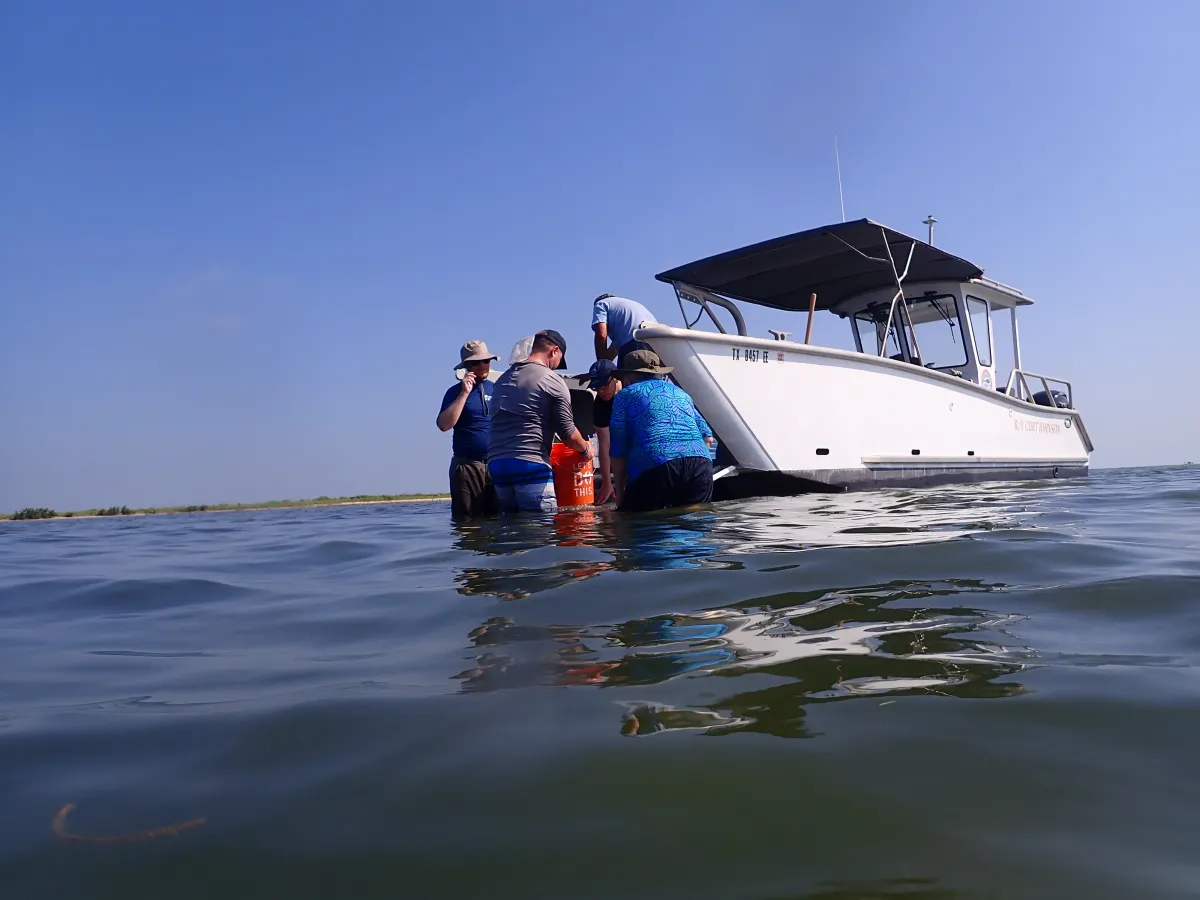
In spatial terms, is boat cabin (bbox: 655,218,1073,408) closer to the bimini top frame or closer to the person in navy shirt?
the bimini top frame

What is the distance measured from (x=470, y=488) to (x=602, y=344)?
1958 mm

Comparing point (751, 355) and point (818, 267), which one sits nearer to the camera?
point (751, 355)

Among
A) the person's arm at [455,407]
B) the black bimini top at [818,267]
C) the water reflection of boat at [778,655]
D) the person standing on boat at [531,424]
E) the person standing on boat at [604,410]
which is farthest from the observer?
the black bimini top at [818,267]

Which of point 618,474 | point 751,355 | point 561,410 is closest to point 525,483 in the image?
point 561,410

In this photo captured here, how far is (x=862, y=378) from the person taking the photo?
25.8 ft

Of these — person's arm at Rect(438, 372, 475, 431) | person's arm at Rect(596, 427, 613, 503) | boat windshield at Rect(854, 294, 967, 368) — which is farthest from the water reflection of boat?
boat windshield at Rect(854, 294, 967, 368)

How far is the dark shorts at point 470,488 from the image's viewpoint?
6.38 metres

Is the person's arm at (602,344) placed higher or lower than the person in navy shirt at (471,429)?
higher

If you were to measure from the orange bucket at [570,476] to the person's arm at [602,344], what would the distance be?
3.51ft

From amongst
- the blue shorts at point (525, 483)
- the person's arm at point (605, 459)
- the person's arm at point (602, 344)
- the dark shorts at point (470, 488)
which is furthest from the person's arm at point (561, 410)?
the person's arm at point (602, 344)

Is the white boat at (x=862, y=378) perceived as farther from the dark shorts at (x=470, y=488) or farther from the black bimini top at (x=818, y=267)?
the dark shorts at (x=470, y=488)

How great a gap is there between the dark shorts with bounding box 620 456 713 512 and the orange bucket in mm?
1506

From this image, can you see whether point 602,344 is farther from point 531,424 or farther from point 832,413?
point 832,413

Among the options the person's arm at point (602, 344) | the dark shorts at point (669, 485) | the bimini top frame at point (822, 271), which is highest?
the bimini top frame at point (822, 271)
